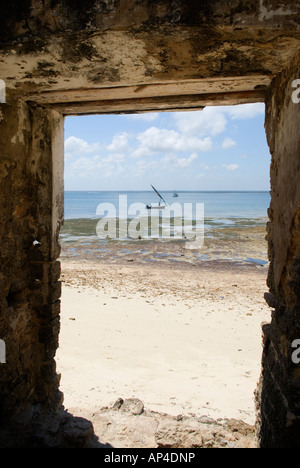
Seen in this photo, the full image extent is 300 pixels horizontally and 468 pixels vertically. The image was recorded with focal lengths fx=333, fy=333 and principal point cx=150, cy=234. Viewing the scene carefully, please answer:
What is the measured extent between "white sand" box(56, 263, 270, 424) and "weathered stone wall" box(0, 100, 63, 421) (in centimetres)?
104

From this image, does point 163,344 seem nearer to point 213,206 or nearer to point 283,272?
point 283,272

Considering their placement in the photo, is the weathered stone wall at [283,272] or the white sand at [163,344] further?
the white sand at [163,344]

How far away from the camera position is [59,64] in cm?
195

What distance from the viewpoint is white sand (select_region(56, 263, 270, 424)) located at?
13.6ft

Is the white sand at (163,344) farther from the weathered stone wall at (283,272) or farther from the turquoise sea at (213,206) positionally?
→ the turquoise sea at (213,206)

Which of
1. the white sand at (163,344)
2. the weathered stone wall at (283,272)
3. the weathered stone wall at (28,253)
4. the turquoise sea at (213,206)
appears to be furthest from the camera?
the turquoise sea at (213,206)

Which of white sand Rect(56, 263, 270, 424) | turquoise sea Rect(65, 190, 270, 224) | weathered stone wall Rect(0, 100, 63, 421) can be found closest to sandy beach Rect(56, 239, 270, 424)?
white sand Rect(56, 263, 270, 424)

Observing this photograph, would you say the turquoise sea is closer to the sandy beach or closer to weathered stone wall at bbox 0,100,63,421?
the sandy beach

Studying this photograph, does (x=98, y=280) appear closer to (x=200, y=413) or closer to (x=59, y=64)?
(x=200, y=413)

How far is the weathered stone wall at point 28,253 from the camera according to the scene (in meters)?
2.53

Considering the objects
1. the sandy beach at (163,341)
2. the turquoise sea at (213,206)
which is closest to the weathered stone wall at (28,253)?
the sandy beach at (163,341)

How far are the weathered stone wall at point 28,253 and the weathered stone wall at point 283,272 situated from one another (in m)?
1.80

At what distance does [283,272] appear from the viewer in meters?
2.06

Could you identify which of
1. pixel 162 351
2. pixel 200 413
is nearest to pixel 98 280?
pixel 162 351
